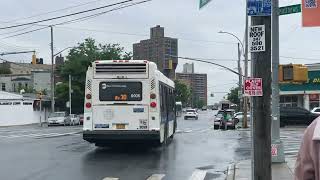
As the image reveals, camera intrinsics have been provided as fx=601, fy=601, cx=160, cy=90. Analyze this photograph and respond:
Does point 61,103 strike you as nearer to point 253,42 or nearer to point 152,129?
point 152,129

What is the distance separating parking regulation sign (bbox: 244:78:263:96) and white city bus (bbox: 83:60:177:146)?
393 inches

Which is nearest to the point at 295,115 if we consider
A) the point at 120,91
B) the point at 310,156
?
the point at 120,91

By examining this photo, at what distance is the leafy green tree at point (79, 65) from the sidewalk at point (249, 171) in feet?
199

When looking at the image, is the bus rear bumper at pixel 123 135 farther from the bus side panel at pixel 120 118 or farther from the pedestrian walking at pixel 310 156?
the pedestrian walking at pixel 310 156

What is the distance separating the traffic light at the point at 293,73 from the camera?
14.0 metres

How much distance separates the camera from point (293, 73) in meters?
14.2

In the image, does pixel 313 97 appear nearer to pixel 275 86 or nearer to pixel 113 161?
pixel 275 86

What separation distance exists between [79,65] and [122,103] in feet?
191

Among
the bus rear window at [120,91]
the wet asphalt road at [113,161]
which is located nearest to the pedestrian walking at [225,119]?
the wet asphalt road at [113,161]

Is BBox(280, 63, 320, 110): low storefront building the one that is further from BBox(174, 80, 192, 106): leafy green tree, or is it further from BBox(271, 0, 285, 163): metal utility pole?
BBox(174, 80, 192, 106): leafy green tree

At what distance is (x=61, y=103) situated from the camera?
80.4 meters

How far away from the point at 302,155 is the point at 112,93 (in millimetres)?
17741

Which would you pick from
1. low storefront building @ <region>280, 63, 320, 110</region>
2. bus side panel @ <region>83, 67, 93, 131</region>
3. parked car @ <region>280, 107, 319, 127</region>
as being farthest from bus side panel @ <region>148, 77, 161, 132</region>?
low storefront building @ <region>280, 63, 320, 110</region>

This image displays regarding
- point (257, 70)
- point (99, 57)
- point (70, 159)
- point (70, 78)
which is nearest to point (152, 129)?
point (70, 159)
